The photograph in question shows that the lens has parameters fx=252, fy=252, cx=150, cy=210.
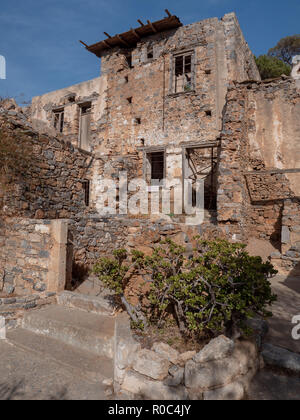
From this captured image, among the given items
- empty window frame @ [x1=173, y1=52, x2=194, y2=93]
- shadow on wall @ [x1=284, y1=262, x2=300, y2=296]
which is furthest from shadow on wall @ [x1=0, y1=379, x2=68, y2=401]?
empty window frame @ [x1=173, y1=52, x2=194, y2=93]

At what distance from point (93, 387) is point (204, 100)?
421 inches

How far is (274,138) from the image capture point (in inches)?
374

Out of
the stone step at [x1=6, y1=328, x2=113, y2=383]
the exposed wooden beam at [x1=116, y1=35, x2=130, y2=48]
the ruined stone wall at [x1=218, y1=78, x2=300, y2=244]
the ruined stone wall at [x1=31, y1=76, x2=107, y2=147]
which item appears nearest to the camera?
the stone step at [x1=6, y1=328, x2=113, y2=383]

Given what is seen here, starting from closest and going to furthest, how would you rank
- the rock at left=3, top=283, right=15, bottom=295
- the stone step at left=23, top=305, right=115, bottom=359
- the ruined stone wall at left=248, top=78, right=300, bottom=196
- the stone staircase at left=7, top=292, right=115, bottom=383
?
1. the stone staircase at left=7, top=292, right=115, bottom=383
2. the stone step at left=23, top=305, right=115, bottom=359
3. the rock at left=3, top=283, right=15, bottom=295
4. the ruined stone wall at left=248, top=78, right=300, bottom=196

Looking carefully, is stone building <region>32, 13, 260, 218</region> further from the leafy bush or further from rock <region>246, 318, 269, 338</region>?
rock <region>246, 318, 269, 338</region>

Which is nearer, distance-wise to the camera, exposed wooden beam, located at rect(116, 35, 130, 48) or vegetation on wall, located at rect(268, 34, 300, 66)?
exposed wooden beam, located at rect(116, 35, 130, 48)

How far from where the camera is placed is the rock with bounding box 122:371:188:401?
2.16 meters

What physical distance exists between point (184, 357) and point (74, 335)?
5.55 ft

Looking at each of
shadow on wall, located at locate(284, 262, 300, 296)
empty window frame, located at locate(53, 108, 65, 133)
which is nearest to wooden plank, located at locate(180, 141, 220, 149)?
shadow on wall, located at locate(284, 262, 300, 296)

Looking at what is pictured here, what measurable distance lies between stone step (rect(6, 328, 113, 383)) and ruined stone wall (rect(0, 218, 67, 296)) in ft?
3.28

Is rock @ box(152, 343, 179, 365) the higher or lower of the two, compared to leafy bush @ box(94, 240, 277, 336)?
lower

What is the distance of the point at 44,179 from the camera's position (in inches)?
277

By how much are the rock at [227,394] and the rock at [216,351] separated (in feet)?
0.72

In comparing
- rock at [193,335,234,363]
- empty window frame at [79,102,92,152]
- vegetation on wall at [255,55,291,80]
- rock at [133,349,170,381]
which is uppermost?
vegetation on wall at [255,55,291,80]
